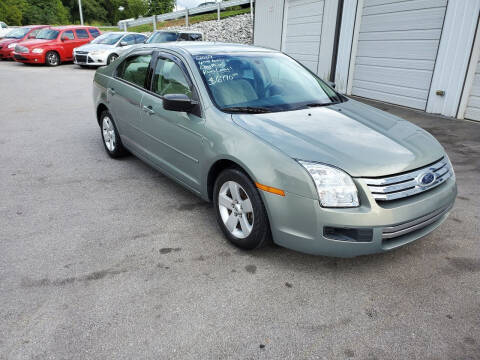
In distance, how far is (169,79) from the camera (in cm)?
378

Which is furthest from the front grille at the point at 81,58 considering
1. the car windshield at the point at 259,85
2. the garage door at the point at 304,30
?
the car windshield at the point at 259,85

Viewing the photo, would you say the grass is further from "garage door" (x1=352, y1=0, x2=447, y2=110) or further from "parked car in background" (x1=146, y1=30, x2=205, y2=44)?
"garage door" (x1=352, y1=0, x2=447, y2=110)

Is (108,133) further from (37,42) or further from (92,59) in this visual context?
(37,42)

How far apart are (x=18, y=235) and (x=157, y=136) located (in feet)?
5.09

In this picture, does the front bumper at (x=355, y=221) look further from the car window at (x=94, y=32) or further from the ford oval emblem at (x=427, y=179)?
the car window at (x=94, y=32)

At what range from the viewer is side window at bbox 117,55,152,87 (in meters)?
4.21

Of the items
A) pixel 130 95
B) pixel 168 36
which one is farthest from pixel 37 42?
pixel 130 95

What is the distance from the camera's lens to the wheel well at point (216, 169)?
298 cm

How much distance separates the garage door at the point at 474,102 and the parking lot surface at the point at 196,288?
12.9 ft

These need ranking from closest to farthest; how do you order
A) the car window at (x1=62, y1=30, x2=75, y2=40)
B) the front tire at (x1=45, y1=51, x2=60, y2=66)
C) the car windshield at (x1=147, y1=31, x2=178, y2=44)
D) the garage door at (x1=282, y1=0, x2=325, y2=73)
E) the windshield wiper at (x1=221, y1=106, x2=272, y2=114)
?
1. the windshield wiper at (x1=221, y1=106, x2=272, y2=114)
2. the garage door at (x1=282, y1=0, x2=325, y2=73)
3. the car windshield at (x1=147, y1=31, x2=178, y2=44)
4. the front tire at (x1=45, y1=51, x2=60, y2=66)
5. the car window at (x1=62, y1=30, x2=75, y2=40)

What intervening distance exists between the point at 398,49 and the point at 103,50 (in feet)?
38.5

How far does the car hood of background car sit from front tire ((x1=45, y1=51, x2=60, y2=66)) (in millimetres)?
16658

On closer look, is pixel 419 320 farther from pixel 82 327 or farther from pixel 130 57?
pixel 130 57

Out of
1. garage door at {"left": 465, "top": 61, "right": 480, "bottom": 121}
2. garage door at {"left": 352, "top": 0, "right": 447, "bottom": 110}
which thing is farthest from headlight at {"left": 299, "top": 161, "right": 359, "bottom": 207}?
garage door at {"left": 352, "top": 0, "right": 447, "bottom": 110}
